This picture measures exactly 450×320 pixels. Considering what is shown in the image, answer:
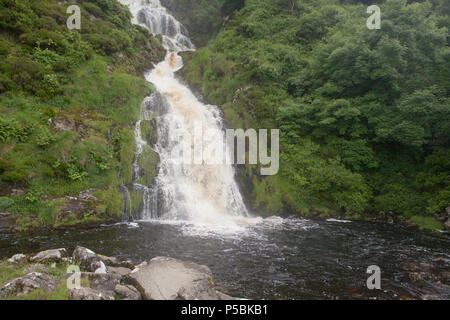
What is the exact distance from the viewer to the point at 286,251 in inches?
379

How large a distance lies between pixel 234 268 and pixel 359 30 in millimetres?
17296

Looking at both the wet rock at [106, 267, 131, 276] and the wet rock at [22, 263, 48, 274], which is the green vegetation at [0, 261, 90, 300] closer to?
the wet rock at [22, 263, 48, 274]

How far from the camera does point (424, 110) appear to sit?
13.9 meters

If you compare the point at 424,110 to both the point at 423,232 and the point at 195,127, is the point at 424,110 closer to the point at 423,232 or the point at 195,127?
the point at 423,232

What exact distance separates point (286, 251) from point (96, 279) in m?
6.57

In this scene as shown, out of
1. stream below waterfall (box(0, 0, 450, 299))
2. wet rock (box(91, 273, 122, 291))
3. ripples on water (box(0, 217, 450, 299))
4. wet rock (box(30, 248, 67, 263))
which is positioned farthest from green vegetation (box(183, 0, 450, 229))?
wet rock (box(30, 248, 67, 263))

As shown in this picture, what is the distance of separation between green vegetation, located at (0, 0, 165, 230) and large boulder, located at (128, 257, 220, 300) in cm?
686

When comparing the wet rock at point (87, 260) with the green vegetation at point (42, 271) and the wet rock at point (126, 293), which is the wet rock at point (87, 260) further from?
the wet rock at point (126, 293)

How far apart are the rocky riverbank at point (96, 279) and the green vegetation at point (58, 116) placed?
5412 millimetres

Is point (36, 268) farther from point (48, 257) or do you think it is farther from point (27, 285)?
point (27, 285)

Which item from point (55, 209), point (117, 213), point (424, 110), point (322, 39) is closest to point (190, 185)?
point (117, 213)

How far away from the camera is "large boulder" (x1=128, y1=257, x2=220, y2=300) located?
567 cm

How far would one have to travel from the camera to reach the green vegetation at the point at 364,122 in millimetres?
14547
